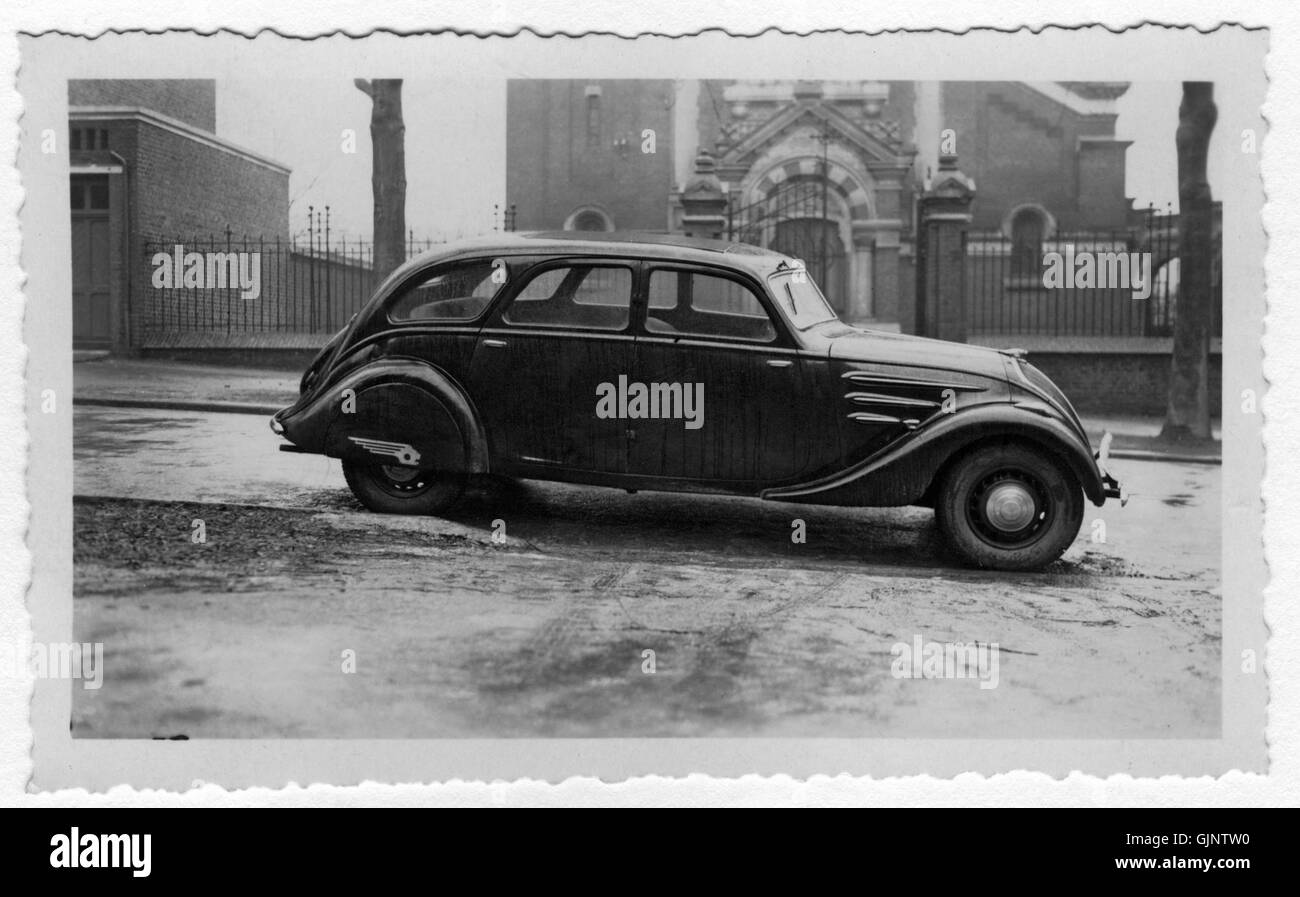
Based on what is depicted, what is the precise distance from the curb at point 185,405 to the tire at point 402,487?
556mm

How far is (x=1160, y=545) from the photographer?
192 inches

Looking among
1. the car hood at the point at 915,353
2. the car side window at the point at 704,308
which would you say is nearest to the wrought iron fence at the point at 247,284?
the car side window at the point at 704,308

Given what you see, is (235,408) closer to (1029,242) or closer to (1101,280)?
(1029,242)

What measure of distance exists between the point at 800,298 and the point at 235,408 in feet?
9.31

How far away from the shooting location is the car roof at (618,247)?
4.84 metres

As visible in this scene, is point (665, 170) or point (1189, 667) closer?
point (1189, 667)

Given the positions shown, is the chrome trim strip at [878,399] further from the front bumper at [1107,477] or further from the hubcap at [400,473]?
the hubcap at [400,473]

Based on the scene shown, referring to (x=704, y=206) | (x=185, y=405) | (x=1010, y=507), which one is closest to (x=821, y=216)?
(x=704, y=206)

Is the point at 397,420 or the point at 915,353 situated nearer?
the point at 915,353

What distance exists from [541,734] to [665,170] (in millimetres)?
2757

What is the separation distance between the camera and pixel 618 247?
4859 millimetres

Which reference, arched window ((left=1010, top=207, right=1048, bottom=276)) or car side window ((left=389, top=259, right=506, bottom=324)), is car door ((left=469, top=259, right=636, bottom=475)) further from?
arched window ((left=1010, top=207, right=1048, bottom=276))

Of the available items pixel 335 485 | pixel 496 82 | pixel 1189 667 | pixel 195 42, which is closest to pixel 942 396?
pixel 1189 667

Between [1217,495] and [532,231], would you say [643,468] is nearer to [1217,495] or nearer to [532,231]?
[532,231]
